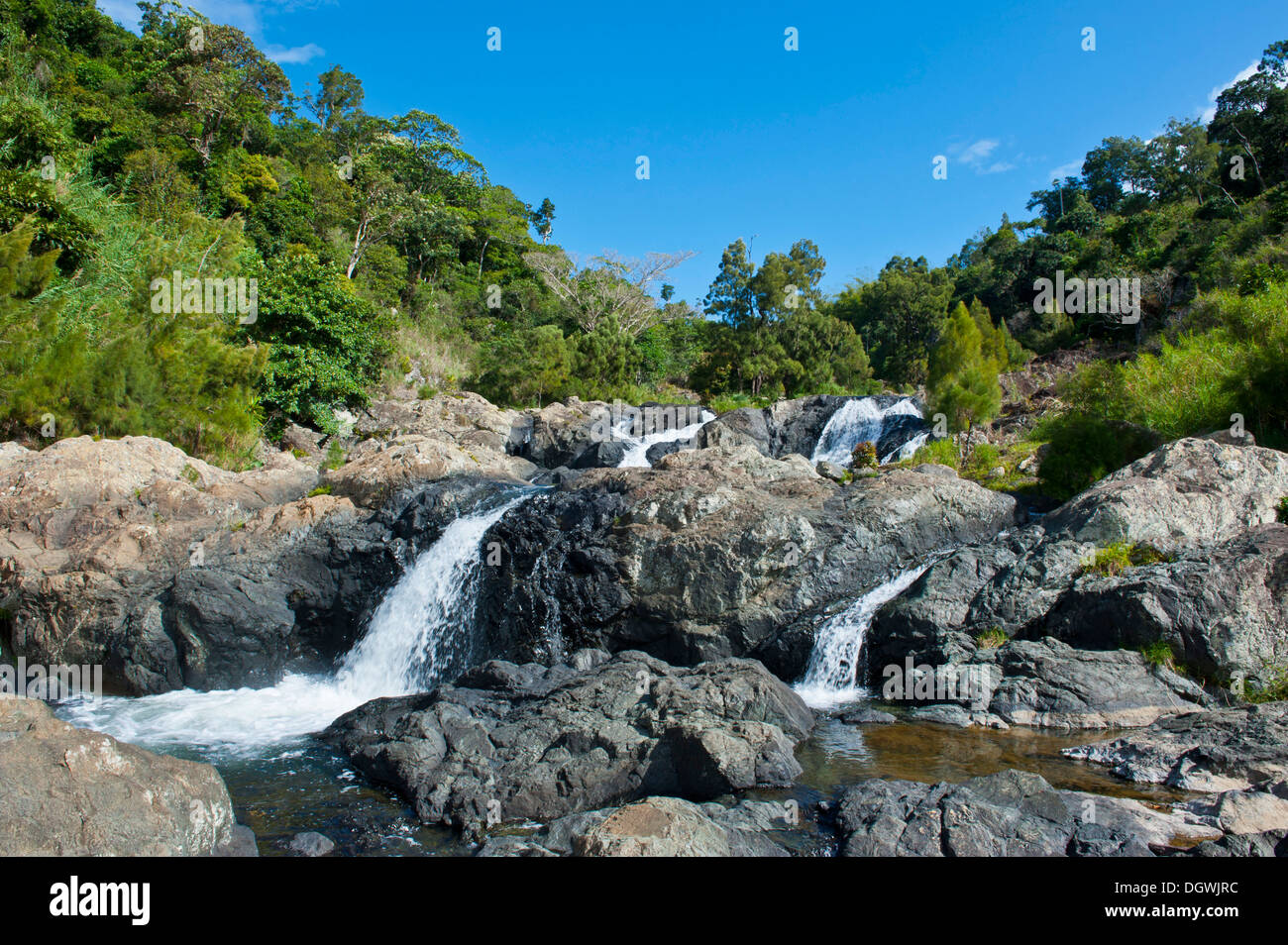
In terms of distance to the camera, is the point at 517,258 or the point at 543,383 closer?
the point at 543,383

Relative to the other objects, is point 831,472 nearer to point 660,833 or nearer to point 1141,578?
point 1141,578

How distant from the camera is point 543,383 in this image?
1200 inches

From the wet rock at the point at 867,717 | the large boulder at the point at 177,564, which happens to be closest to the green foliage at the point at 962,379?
the wet rock at the point at 867,717

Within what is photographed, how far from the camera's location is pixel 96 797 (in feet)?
16.2

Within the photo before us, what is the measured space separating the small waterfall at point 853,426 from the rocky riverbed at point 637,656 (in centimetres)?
676

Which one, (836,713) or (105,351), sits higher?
(105,351)

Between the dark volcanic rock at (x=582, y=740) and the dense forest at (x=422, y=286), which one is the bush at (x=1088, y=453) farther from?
the dark volcanic rock at (x=582, y=740)

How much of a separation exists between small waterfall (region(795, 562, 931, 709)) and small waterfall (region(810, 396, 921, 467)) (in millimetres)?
12140

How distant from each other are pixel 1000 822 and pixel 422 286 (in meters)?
37.2

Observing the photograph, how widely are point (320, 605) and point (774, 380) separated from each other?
26.8m

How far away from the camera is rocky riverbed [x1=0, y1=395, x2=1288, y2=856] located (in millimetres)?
5531
